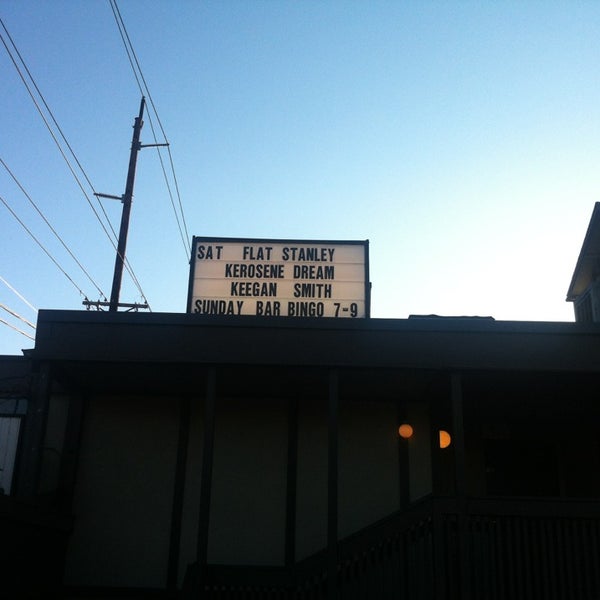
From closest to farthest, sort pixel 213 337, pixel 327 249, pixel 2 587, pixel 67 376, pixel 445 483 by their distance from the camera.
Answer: pixel 2 587 → pixel 213 337 → pixel 67 376 → pixel 445 483 → pixel 327 249

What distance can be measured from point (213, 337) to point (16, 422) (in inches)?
189

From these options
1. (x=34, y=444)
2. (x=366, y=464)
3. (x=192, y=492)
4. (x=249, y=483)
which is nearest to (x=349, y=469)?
(x=366, y=464)

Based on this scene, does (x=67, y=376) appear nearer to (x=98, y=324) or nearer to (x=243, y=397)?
(x=98, y=324)

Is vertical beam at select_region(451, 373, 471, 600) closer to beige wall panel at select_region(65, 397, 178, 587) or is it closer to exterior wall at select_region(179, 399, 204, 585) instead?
exterior wall at select_region(179, 399, 204, 585)

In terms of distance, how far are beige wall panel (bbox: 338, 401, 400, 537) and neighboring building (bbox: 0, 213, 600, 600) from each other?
0.03 m

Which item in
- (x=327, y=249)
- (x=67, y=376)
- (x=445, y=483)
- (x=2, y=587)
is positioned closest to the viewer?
(x=2, y=587)

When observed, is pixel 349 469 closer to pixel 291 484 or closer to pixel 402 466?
pixel 402 466

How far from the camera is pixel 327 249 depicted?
616 inches

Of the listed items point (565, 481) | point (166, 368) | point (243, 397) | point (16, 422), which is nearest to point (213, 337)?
point (166, 368)

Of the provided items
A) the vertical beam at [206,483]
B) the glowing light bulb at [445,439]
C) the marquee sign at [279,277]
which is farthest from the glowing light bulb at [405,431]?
the vertical beam at [206,483]

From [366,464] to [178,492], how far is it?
3.11 metres

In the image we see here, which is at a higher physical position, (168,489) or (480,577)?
(168,489)

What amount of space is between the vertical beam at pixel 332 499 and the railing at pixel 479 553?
0.59 ft

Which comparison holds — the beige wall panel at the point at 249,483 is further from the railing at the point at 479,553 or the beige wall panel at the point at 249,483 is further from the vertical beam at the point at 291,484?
the railing at the point at 479,553
